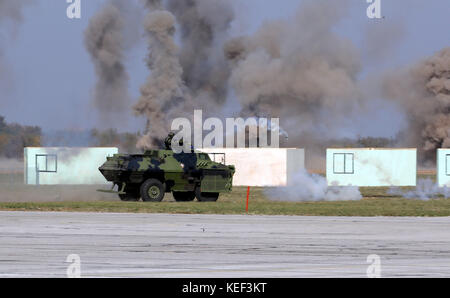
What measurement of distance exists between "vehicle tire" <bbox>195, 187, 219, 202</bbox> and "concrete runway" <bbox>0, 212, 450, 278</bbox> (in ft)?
29.2

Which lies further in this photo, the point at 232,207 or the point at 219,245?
the point at 232,207

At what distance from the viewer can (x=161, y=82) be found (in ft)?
222

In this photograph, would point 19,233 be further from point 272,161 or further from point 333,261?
point 272,161

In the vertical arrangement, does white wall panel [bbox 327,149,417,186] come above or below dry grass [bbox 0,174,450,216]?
above

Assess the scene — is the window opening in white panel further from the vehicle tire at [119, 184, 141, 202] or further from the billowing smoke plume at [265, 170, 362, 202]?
the vehicle tire at [119, 184, 141, 202]

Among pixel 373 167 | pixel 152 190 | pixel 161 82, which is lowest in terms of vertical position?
pixel 152 190

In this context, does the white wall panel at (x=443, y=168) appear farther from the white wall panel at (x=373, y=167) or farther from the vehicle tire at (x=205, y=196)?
the vehicle tire at (x=205, y=196)

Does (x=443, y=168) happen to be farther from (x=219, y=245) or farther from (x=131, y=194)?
(x=219, y=245)

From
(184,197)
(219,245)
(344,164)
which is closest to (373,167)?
(344,164)

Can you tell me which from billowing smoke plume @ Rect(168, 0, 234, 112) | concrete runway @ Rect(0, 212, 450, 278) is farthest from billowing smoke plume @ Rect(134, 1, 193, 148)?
concrete runway @ Rect(0, 212, 450, 278)

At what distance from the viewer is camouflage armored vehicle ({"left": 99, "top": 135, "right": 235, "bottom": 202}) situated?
108ft

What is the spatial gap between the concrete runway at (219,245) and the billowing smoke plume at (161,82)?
1695 inches

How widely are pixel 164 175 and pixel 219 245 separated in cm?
1618
